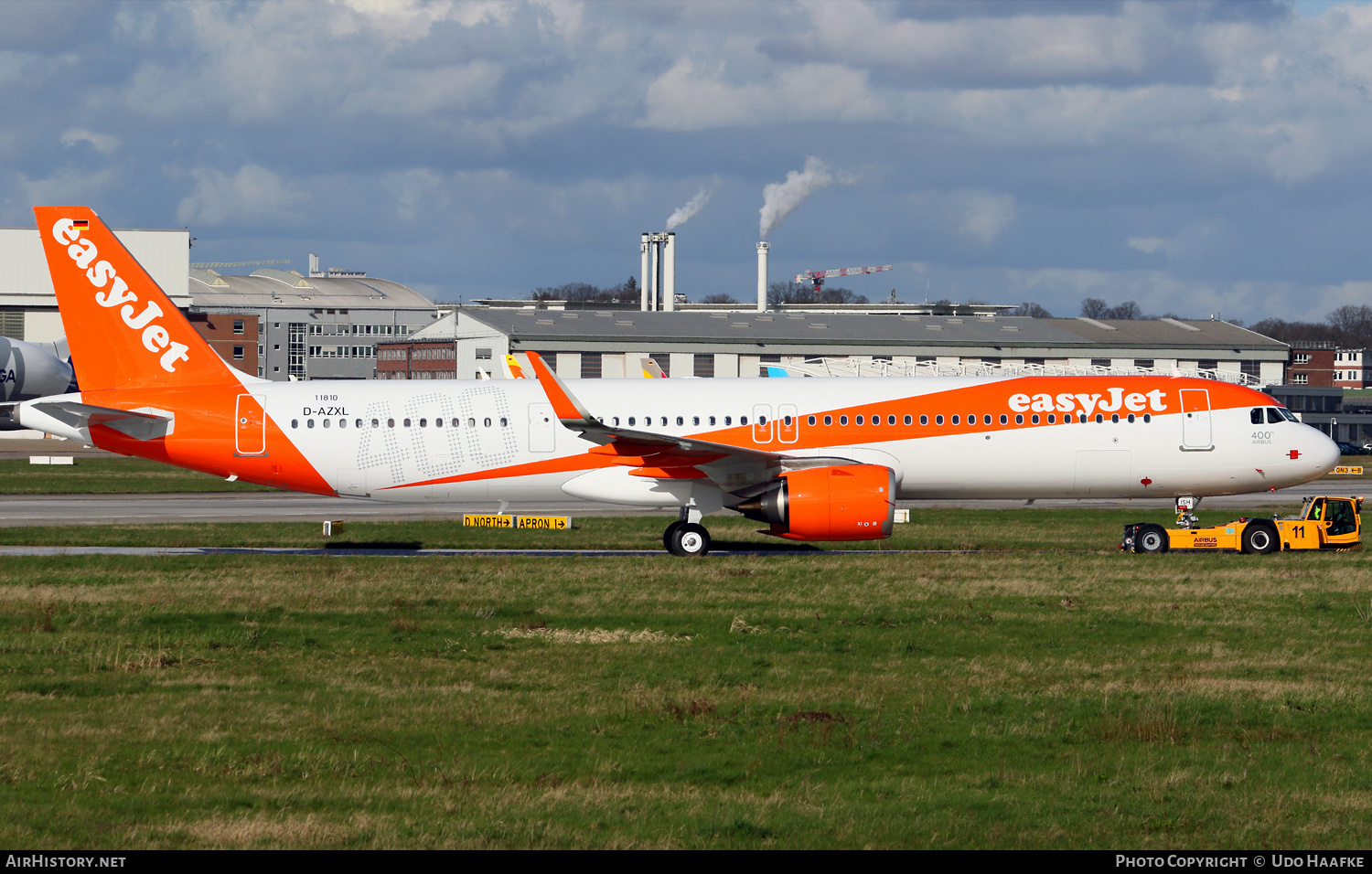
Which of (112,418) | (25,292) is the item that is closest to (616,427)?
(112,418)

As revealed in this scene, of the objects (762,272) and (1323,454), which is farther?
(762,272)

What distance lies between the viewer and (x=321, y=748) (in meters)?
14.4

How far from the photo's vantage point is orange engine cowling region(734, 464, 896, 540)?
30.5m

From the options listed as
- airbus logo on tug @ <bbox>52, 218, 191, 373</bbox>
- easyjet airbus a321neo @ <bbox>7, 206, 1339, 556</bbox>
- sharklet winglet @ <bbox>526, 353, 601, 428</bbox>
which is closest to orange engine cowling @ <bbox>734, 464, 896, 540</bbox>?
easyjet airbus a321neo @ <bbox>7, 206, 1339, 556</bbox>

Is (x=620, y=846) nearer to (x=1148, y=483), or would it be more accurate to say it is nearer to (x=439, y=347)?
(x=1148, y=483)

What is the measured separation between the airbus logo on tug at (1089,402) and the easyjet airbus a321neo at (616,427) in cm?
5

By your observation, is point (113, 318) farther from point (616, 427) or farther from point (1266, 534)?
point (1266, 534)

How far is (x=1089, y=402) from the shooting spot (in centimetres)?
3400

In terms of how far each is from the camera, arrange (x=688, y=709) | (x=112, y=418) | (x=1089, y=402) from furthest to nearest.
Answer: (x=1089, y=402) < (x=112, y=418) < (x=688, y=709)

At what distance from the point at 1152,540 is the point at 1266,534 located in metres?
2.82

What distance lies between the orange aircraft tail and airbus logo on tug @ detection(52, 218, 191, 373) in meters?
0.02

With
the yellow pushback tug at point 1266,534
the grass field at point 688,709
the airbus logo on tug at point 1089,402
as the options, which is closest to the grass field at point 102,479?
the grass field at point 688,709

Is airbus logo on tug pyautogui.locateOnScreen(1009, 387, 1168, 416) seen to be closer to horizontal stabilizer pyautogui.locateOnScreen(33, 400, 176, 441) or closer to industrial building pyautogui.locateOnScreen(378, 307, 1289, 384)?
horizontal stabilizer pyautogui.locateOnScreen(33, 400, 176, 441)
